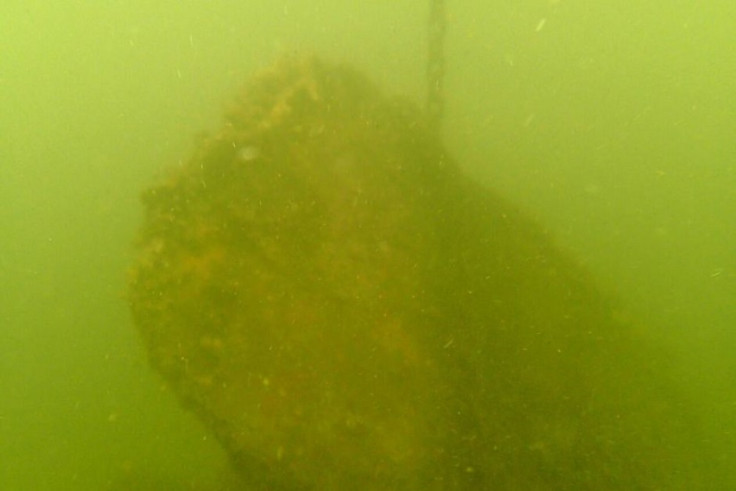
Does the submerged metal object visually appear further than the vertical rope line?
No

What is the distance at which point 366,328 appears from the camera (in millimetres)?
3926

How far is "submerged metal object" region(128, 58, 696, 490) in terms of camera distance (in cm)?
372

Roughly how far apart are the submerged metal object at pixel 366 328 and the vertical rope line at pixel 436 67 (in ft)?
2.43

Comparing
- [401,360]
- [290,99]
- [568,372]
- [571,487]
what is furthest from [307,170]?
[571,487]

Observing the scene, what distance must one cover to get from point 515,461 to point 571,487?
18.9 inches

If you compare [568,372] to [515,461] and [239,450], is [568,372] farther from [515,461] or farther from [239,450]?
[239,450]

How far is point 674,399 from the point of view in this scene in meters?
4.52

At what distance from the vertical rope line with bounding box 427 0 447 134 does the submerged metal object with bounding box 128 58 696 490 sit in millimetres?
740

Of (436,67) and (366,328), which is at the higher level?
(436,67)

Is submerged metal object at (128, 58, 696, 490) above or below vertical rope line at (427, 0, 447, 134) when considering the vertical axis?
below

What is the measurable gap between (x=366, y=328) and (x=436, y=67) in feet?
10.4

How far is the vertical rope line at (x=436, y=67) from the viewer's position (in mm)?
5031

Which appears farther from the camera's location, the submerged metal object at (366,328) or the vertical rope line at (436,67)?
the vertical rope line at (436,67)

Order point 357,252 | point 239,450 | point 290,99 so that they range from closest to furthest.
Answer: point 239,450 < point 357,252 < point 290,99
